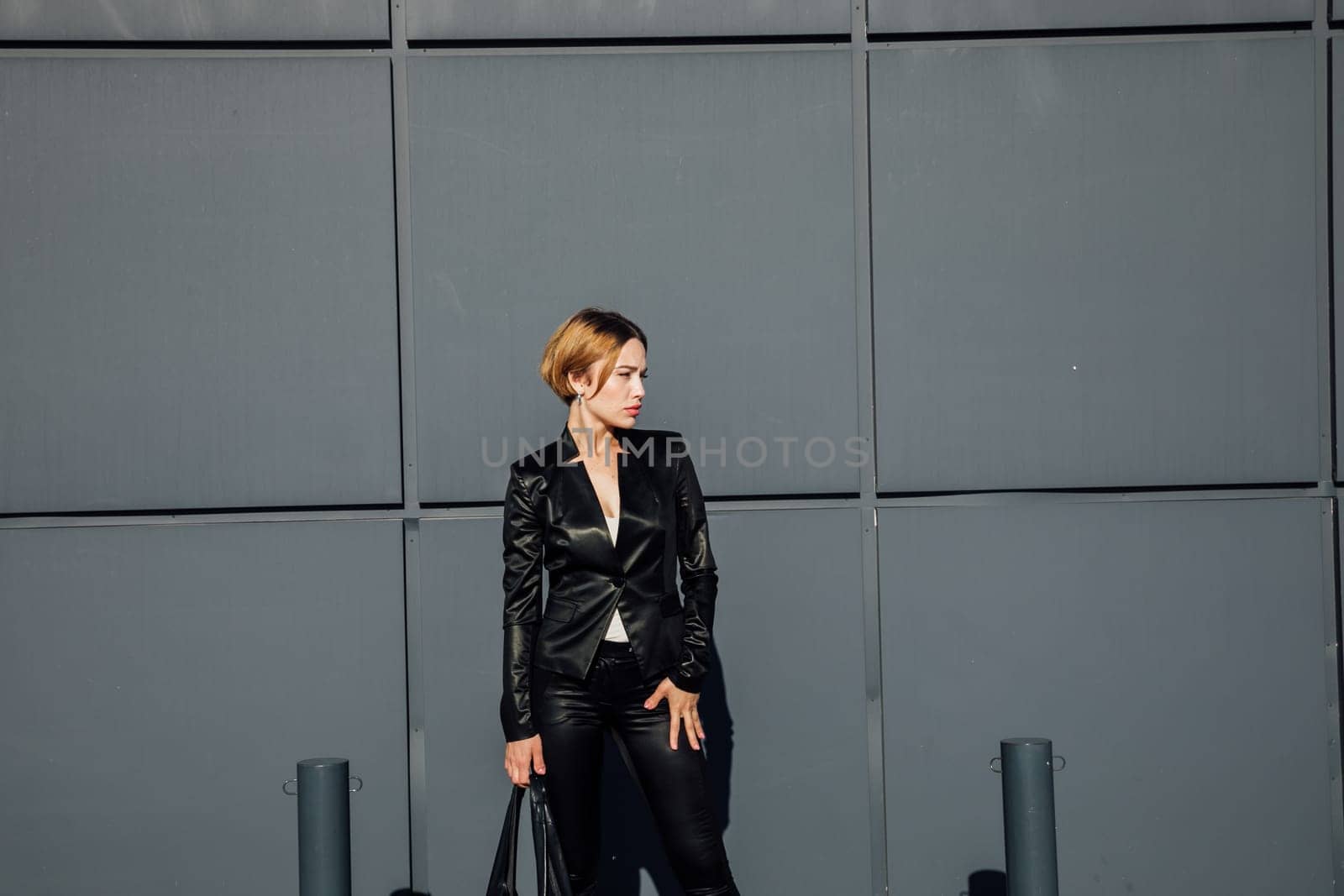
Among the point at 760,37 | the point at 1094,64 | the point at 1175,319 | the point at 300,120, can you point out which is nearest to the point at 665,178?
the point at 760,37

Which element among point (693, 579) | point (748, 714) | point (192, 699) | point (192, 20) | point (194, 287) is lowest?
point (748, 714)

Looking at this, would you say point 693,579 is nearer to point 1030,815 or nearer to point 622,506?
point 622,506

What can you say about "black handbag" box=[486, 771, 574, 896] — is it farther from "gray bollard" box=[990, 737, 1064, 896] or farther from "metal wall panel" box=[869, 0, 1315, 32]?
"metal wall panel" box=[869, 0, 1315, 32]

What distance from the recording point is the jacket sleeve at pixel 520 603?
327cm

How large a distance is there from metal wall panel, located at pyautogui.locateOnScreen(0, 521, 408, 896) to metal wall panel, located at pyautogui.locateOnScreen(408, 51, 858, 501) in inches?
23.9

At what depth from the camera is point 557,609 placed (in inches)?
131

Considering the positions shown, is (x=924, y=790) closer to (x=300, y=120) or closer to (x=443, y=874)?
(x=443, y=874)

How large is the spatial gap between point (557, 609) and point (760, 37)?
236cm

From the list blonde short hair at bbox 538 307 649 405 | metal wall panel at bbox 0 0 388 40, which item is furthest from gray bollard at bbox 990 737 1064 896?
metal wall panel at bbox 0 0 388 40

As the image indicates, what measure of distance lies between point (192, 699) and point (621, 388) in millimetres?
2148

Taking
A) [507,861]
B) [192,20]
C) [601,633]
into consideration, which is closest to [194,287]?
[192,20]

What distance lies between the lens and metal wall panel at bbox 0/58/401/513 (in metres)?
4.37

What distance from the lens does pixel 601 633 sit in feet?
10.7

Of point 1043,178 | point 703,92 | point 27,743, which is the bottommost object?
point 27,743
